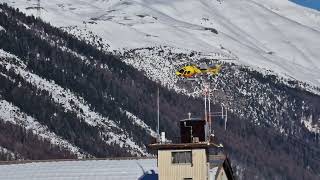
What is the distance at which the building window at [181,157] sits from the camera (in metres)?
73.3

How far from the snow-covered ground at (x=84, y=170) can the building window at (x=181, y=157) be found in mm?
12688

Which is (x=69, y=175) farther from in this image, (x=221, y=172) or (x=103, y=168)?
(x=221, y=172)

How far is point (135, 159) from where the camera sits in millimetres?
96062

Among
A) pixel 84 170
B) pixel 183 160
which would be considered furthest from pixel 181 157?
pixel 84 170

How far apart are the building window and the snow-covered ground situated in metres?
12.7

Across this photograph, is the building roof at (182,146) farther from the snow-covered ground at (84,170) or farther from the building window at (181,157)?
the snow-covered ground at (84,170)

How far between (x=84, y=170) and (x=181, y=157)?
65.6ft

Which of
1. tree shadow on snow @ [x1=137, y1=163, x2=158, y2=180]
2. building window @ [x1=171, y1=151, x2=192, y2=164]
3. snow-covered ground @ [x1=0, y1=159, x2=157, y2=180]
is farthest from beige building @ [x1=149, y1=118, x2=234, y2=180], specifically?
snow-covered ground @ [x1=0, y1=159, x2=157, y2=180]

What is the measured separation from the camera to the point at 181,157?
73375 millimetres

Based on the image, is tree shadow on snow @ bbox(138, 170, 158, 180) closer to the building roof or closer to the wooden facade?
the wooden facade

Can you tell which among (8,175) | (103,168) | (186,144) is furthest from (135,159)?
(186,144)

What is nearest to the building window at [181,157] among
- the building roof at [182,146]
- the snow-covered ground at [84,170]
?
the building roof at [182,146]

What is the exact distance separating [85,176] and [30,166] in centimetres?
780

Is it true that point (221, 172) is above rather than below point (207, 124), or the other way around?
below
